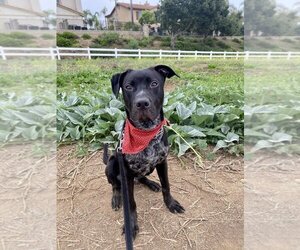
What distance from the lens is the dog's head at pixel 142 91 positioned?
883 millimetres

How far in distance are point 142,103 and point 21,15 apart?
587 mm

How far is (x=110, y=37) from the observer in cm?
269

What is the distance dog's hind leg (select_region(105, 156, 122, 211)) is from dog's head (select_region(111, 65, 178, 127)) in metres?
0.24

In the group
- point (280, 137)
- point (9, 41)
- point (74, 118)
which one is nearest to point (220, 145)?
point (280, 137)

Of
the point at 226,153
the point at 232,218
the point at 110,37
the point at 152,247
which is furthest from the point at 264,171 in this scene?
the point at 110,37

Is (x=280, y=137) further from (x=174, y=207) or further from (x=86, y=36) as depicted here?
(x=86, y=36)

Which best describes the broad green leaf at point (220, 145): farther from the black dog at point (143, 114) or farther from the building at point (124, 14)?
the building at point (124, 14)

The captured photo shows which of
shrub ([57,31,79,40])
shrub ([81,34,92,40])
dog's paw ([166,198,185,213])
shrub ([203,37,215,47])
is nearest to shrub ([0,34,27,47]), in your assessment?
dog's paw ([166,198,185,213])

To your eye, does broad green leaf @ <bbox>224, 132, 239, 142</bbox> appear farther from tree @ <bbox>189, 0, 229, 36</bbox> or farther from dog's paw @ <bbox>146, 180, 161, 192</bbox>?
tree @ <bbox>189, 0, 229, 36</bbox>

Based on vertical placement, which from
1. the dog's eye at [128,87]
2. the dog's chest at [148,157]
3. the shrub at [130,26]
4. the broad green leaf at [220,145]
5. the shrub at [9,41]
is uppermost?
the shrub at [130,26]

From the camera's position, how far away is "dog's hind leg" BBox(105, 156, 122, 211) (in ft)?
3.69

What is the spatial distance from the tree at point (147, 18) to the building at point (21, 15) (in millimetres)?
1355

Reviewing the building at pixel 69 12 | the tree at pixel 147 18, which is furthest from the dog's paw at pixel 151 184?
the tree at pixel 147 18

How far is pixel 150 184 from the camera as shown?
1339mm
